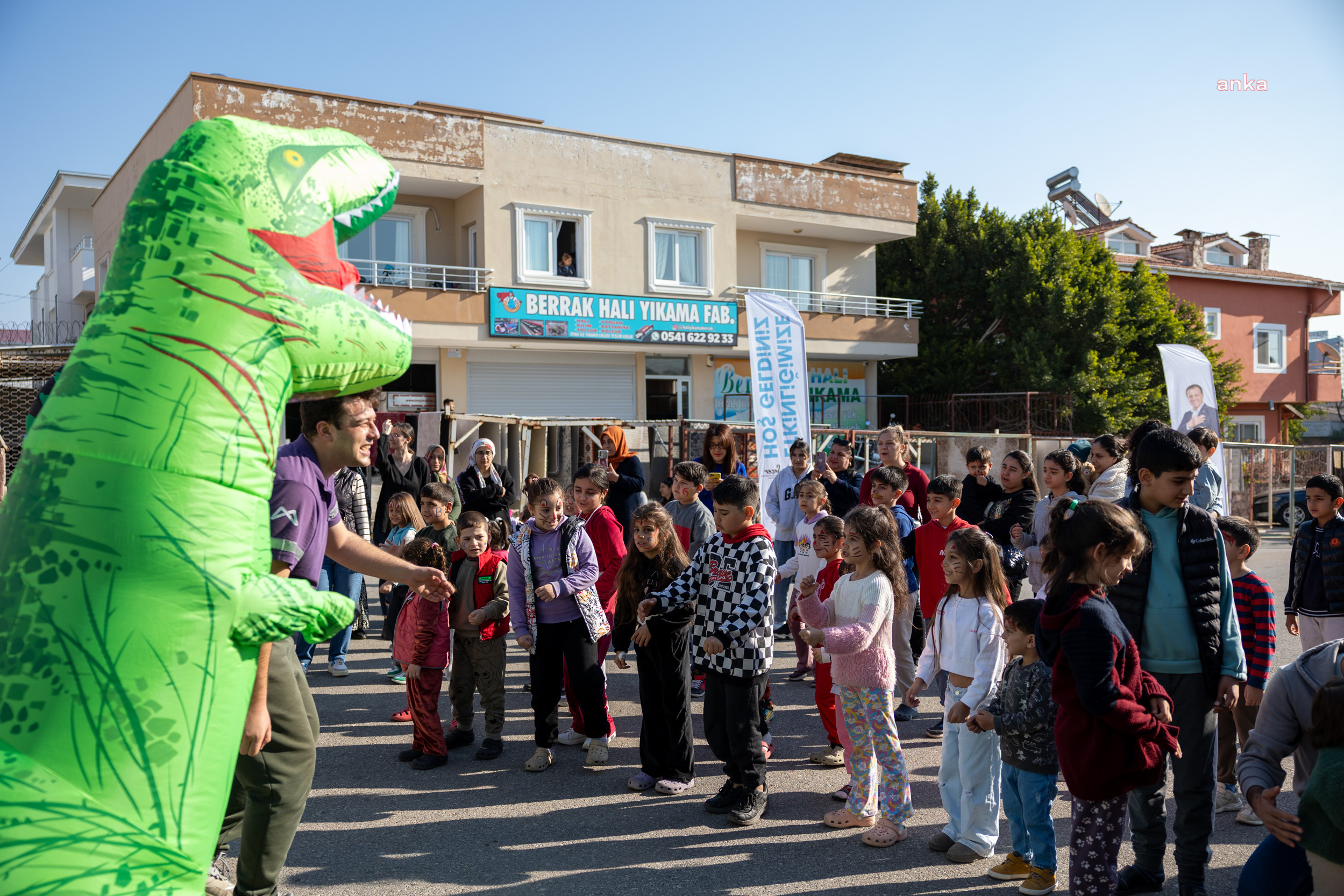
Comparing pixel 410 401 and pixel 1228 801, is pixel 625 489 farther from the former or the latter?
pixel 410 401

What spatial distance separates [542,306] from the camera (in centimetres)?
1889

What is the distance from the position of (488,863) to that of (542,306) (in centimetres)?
1583

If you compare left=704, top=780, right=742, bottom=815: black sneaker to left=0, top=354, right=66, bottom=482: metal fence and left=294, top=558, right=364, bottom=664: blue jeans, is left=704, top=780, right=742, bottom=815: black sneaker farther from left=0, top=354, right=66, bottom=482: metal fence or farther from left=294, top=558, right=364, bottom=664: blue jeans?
left=0, top=354, right=66, bottom=482: metal fence

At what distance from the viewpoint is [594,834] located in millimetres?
4215

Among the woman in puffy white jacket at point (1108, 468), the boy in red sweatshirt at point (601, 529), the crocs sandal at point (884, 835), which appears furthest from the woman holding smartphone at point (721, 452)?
A: the crocs sandal at point (884, 835)

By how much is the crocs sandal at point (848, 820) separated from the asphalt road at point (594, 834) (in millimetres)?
46

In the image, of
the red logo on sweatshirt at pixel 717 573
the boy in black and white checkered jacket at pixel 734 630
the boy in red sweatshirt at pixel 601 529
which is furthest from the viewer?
the boy in red sweatshirt at pixel 601 529

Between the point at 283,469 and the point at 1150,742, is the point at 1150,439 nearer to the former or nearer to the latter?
the point at 1150,742

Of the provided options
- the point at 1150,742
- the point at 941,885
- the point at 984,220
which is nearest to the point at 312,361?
the point at 1150,742

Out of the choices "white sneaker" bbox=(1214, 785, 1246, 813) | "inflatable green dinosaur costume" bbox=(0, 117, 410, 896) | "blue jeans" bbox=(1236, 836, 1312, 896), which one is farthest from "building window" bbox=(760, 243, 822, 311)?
"inflatable green dinosaur costume" bbox=(0, 117, 410, 896)

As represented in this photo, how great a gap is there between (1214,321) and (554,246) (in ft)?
72.9

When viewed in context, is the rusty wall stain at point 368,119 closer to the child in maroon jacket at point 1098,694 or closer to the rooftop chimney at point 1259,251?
the child in maroon jacket at point 1098,694

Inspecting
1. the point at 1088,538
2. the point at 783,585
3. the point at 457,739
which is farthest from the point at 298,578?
the point at 783,585

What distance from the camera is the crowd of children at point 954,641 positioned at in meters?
3.13
